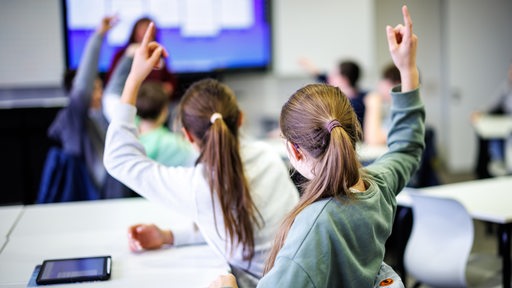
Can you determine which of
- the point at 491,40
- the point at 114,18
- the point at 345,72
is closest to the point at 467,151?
the point at 491,40

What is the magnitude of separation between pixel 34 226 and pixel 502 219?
169 cm

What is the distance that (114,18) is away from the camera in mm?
2588

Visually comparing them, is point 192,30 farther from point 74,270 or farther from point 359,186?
point 359,186

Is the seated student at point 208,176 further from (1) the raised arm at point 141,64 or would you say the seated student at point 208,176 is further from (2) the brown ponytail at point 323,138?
(2) the brown ponytail at point 323,138

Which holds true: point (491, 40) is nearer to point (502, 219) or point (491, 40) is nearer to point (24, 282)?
point (502, 219)

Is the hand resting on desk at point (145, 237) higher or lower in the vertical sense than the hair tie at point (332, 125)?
lower

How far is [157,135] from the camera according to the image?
2930mm

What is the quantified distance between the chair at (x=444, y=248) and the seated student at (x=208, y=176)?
2.77 feet

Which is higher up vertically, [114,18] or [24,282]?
[114,18]

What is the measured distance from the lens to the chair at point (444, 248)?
246cm

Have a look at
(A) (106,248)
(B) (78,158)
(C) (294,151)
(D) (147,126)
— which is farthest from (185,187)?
(B) (78,158)

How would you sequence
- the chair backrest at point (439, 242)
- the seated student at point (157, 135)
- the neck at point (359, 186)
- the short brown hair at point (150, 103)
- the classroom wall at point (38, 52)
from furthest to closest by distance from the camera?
the classroom wall at point (38, 52) → the short brown hair at point (150, 103) → the seated student at point (157, 135) → the chair backrest at point (439, 242) → the neck at point (359, 186)

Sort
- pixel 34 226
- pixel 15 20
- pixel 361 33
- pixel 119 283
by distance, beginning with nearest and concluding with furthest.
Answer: pixel 119 283 → pixel 34 226 → pixel 15 20 → pixel 361 33

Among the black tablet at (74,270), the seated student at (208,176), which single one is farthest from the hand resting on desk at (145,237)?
the black tablet at (74,270)
